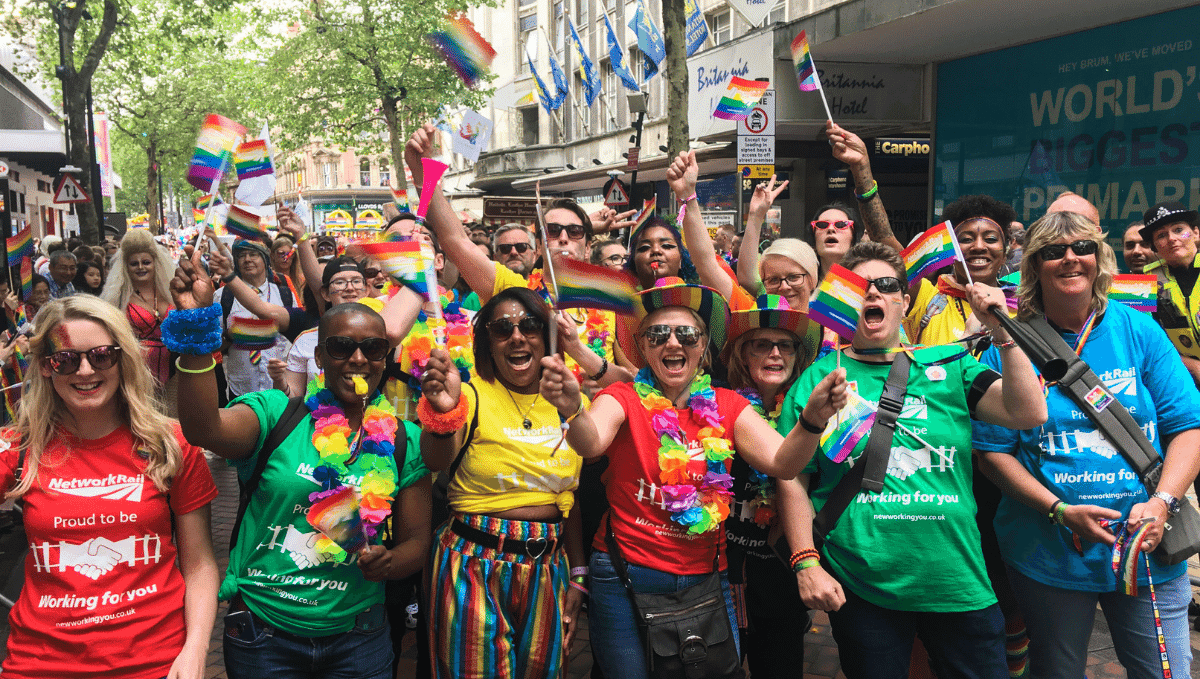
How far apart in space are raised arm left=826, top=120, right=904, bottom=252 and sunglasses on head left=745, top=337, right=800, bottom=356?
100cm

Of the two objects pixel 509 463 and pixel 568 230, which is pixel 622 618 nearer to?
pixel 509 463

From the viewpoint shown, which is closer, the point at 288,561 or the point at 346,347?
the point at 288,561

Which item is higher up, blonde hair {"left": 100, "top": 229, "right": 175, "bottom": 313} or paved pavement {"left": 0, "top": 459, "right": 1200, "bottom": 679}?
blonde hair {"left": 100, "top": 229, "right": 175, "bottom": 313}

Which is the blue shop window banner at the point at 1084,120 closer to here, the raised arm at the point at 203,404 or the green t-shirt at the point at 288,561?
the green t-shirt at the point at 288,561

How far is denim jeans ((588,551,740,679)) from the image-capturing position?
2777 mm

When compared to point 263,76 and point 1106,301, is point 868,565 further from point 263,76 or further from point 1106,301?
point 263,76

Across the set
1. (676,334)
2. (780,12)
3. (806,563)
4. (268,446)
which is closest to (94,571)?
(268,446)

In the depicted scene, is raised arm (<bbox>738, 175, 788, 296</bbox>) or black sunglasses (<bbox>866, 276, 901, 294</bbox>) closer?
black sunglasses (<bbox>866, 276, 901, 294</bbox>)

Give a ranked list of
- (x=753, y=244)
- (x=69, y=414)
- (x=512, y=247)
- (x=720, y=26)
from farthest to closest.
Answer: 1. (x=720, y=26)
2. (x=512, y=247)
3. (x=753, y=244)
4. (x=69, y=414)

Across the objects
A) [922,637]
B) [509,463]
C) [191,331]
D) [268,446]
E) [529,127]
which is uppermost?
[529,127]

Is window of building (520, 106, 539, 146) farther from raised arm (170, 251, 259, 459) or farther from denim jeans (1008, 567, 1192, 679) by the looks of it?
denim jeans (1008, 567, 1192, 679)

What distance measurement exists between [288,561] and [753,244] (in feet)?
9.51

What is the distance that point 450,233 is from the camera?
374 centimetres

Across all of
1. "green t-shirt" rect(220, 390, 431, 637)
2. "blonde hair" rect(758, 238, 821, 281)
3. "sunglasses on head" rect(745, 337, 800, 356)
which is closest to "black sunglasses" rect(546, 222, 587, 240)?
"blonde hair" rect(758, 238, 821, 281)
